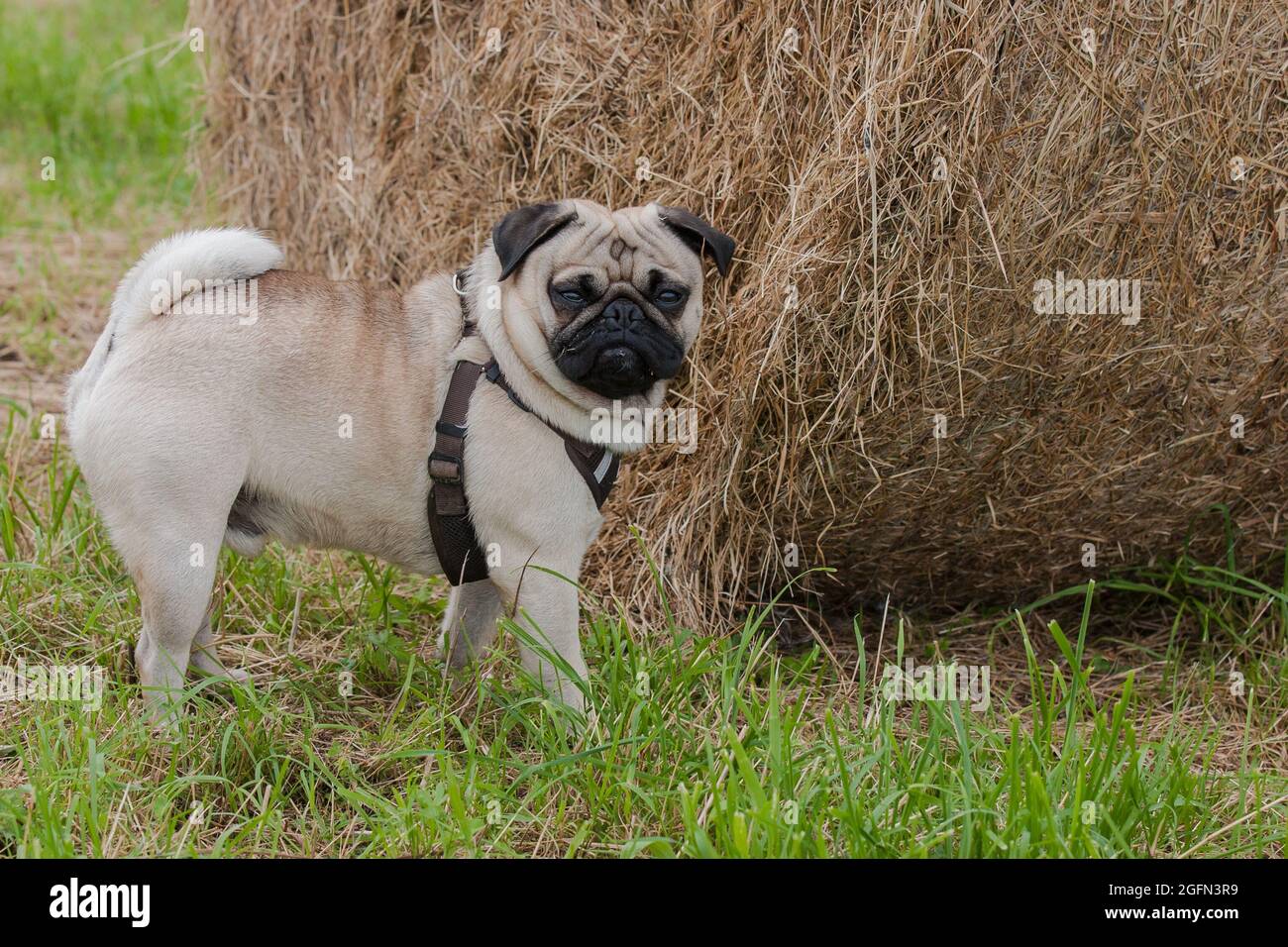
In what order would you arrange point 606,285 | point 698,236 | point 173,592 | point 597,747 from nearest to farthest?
point 597,747 → point 173,592 → point 606,285 → point 698,236

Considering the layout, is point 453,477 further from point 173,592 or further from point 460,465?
point 173,592

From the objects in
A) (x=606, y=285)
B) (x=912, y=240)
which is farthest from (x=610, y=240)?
(x=912, y=240)

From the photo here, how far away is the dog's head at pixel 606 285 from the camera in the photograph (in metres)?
3.46

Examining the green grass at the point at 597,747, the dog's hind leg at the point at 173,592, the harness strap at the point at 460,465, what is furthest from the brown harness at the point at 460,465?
the dog's hind leg at the point at 173,592

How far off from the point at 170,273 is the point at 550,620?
1369mm

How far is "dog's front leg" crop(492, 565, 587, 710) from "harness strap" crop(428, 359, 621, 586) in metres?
0.14

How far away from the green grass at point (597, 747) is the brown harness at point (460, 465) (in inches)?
16.0

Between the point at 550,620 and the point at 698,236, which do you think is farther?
the point at 698,236

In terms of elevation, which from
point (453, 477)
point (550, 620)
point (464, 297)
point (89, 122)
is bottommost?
point (550, 620)

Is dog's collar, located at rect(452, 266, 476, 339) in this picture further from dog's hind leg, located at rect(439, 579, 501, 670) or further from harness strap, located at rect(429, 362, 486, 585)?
dog's hind leg, located at rect(439, 579, 501, 670)

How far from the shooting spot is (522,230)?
350 centimetres

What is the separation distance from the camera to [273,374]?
11.6 feet

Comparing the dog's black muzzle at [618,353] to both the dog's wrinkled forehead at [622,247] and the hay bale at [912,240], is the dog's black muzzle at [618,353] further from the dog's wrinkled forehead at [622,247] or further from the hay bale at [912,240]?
the hay bale at [912,240]
